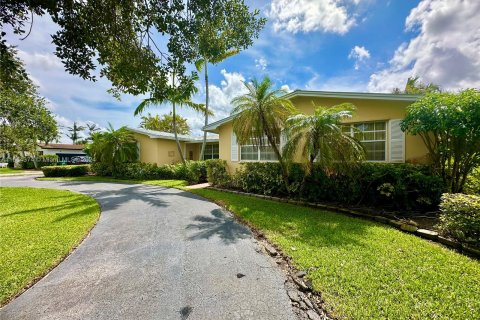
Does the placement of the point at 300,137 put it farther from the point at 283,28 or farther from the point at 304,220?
the point at 283,28

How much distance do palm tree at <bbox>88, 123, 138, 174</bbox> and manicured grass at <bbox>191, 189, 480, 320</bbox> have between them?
55.8 feet

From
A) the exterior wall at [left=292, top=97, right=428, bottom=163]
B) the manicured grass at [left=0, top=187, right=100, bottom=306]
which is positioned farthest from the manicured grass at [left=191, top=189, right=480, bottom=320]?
the manicured grass at [left=0, top=187, right=100, bottom=306]

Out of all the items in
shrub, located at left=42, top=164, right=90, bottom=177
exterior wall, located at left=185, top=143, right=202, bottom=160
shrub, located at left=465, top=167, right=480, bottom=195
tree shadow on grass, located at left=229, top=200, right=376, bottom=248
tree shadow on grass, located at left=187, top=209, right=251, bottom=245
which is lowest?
tree shadow on grass, located at left=187, top=209, right=251, bottom=245

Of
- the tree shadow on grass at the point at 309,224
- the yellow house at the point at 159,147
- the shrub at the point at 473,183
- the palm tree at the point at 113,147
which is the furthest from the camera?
the yellow house at the point at 159,147

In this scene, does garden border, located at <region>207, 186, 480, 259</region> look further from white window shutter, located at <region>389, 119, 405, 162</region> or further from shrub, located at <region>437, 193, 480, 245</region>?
white window shutter, located at <region>389, 119, 405, 162</region>

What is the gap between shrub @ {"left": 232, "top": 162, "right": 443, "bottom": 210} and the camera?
646cm

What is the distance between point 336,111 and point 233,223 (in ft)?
16.7

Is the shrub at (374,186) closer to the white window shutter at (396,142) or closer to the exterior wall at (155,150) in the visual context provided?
the white window shutter at (396,142)

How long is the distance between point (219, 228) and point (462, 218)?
17.9 feet

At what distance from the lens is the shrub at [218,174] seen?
1224 cm

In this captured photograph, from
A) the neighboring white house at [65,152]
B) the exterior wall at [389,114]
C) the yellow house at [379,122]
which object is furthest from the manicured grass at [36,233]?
the neighboring white house at [65,152]

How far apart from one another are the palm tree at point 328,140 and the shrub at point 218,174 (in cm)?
574

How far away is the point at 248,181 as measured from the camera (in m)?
10.6

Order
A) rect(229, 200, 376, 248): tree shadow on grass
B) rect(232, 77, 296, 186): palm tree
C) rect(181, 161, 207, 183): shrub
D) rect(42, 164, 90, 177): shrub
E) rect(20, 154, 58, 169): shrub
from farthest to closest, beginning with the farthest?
rect(20, 154, 58, 169): shrub → rect(42, 164, 90, 177): shrub → rect(181, 161, 207, 183): shrub → rect(232, 77, 296, 186): palm tree → rect(229, 200, 376, 248): tree shadow on grass
